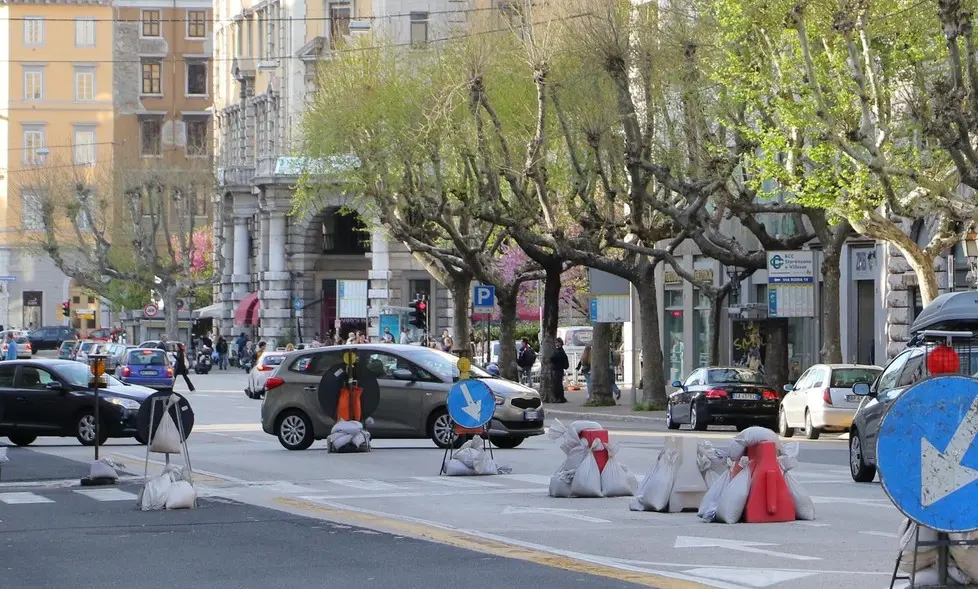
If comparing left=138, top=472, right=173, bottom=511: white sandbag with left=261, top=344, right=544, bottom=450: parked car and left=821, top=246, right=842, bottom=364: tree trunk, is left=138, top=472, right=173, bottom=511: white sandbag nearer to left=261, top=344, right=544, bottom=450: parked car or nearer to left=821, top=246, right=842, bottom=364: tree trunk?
left=261, top=344, right=544, bottom=450: parked car

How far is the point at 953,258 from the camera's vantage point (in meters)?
36.4

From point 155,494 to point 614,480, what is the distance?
451 cm

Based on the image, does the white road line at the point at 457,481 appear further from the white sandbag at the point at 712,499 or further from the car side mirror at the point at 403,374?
the car side mirror at the point at 403,374

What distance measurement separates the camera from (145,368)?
203 feet

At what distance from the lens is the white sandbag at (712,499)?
637 inches

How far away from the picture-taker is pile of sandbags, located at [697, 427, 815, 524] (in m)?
16.0

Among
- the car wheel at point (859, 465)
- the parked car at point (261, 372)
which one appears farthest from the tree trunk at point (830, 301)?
the parked car at point (261, 372)

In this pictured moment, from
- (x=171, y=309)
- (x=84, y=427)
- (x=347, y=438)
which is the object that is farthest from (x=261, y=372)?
(x=171, y=309)

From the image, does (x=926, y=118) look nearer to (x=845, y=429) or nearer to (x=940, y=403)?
(x=845, y=429)

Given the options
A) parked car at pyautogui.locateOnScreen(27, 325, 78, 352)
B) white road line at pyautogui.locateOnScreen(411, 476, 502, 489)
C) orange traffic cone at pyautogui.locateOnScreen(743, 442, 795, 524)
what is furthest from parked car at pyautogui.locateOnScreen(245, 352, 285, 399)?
parked car at pyautogui.locateOnScreen(27, 325, 78, 352)

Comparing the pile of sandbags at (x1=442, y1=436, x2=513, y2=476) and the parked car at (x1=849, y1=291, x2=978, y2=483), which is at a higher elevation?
the parked car at (x1=849, y1=291, x2=978, y2=483)

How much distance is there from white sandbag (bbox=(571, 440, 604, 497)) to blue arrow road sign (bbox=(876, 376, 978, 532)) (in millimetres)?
9962

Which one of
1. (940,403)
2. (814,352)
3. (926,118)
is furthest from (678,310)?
(940,403)

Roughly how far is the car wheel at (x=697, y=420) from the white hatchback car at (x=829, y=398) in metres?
2.78
